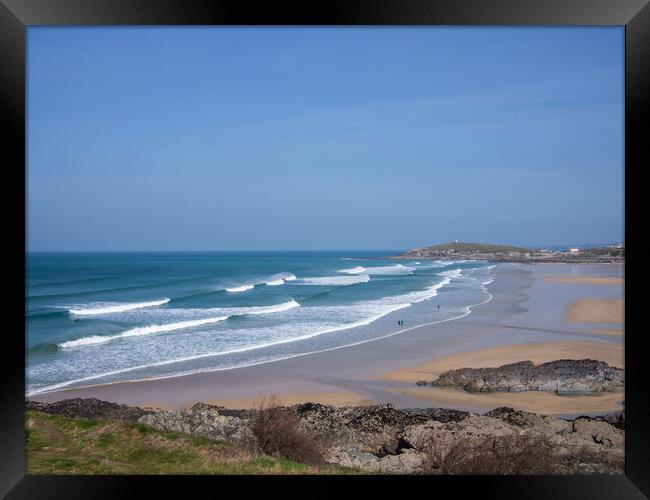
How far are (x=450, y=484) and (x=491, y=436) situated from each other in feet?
5.04

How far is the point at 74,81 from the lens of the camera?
21.5 m

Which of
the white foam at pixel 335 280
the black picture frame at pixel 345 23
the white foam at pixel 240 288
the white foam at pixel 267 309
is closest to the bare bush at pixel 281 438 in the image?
the black picture frame at pixel 345 23

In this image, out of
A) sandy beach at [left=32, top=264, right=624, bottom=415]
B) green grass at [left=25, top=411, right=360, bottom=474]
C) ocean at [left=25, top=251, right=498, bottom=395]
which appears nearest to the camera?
green grass at [left=25, top=411, right=360, bottom=474]

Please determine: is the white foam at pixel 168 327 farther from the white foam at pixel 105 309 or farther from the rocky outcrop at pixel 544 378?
the rocky outcrop at pixel 544 378

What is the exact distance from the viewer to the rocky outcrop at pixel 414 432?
388 cm

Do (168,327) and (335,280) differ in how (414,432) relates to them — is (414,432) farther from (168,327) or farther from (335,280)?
(335,280)

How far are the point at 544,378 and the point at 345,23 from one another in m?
4.62

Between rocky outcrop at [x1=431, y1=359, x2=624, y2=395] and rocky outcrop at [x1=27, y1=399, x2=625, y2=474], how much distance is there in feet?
2.76

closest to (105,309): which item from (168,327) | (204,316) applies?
(204,316)

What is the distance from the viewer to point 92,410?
5371mm

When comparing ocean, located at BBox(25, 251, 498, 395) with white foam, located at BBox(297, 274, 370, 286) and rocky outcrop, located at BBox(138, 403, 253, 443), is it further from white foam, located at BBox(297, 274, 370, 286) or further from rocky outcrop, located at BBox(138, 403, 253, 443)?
rocky outcrop, located at BBox(138, 403, 253, 443)

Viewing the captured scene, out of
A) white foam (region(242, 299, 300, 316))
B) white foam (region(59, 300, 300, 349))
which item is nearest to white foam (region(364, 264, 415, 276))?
white foam (region(242, 299, 300, 316))

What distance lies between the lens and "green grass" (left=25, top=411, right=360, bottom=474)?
10.4 ft

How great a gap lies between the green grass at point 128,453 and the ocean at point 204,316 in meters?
2.05
